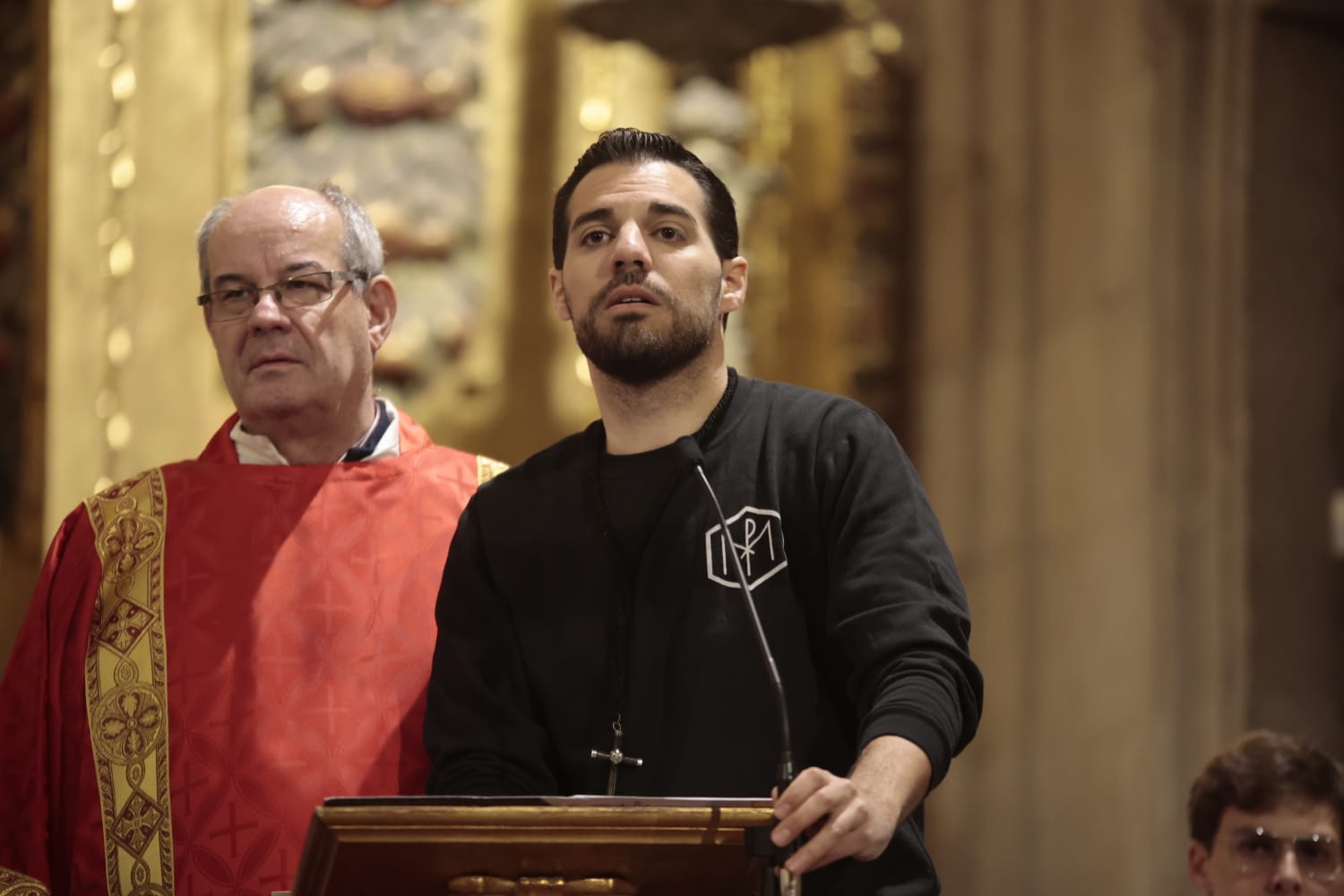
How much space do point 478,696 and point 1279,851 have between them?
5.26 feet

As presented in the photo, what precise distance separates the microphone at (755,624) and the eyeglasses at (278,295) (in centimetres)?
102

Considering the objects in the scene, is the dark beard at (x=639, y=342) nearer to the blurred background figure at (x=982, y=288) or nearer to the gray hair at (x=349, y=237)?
the gray hair at (x=349, y=237)

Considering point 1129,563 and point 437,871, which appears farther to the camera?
point 1129,563

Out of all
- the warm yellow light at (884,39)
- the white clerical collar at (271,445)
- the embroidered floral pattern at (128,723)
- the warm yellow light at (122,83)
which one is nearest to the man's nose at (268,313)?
the white clerical collar at (271,445)

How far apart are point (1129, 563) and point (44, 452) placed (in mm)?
2698

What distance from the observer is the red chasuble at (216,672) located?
3656 mm

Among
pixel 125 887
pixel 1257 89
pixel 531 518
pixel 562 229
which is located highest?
pixel 1257 89

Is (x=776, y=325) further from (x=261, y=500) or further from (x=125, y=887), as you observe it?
(x=125, y=887)

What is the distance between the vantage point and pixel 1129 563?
18.1 ft

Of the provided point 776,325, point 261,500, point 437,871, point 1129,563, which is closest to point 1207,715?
point 1129,563

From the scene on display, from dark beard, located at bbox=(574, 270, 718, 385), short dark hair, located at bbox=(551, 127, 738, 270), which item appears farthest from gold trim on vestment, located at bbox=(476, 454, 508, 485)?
dark beard, located at bbox=(574, 270, 718, 385)

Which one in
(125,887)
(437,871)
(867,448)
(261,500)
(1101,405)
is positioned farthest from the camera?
(1101,405)

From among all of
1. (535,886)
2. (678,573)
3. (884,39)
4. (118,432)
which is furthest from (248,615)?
(884,39)

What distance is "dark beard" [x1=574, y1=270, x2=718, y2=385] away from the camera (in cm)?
307
